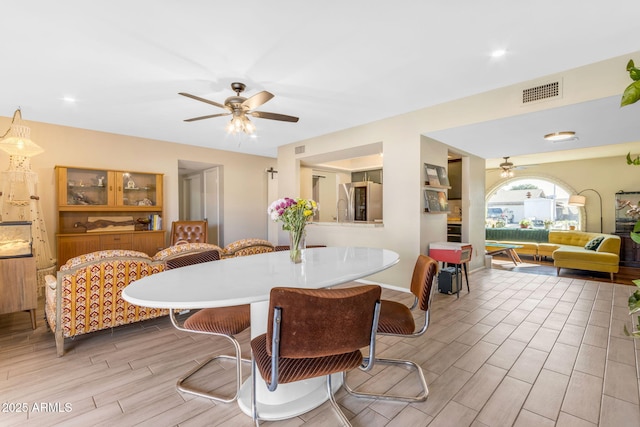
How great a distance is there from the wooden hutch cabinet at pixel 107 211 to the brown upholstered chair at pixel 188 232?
204 millimetres

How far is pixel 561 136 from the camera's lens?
4004 mm

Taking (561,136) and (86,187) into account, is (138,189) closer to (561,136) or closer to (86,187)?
(86,187)

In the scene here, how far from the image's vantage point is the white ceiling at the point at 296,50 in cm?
203

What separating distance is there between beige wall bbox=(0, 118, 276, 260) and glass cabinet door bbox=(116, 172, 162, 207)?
0.22 m

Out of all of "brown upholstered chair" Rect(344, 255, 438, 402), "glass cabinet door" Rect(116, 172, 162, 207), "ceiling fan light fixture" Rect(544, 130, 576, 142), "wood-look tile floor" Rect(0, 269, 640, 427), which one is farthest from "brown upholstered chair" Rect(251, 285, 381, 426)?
"glass cabinet door" Rect(116, 172, 162, 207)

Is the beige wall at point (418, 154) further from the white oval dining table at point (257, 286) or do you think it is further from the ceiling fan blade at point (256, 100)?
the ceiling fan blade at point (256, 100)

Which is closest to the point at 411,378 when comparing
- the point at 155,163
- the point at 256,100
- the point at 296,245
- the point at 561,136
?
the point at 296,245

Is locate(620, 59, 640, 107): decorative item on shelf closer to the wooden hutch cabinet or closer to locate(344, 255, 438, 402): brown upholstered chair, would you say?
locate(344, 255, 438, 402): brown upholstered chair

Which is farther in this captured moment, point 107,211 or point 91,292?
point 107,211

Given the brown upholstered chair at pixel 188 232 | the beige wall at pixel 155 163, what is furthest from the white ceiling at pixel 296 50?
the brown upholstered chair at pixel 188 232

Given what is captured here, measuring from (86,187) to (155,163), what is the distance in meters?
1.18

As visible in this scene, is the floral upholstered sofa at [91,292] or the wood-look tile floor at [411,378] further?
the floral upholstered sofa at [91,292]

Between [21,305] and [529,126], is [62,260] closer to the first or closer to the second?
[21,305]

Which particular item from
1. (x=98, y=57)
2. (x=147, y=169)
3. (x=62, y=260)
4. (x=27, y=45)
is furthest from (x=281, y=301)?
(x=147, y=169)
